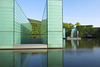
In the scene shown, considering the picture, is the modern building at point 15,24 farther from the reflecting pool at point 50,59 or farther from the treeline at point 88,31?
the treeline at point 88,31

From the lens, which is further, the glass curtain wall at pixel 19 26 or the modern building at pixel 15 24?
the glass curtain wall at pixel 19 26

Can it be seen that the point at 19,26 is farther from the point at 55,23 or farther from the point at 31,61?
the point at 31,61

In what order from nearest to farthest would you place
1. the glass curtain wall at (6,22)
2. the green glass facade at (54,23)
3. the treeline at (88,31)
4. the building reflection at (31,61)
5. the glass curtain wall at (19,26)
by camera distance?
the building reflection at (31,61), the glass curtain wall at (6,22), the green glass facade at (54,23), the glass curtain wall at (19,26), the treeline at (88,31)

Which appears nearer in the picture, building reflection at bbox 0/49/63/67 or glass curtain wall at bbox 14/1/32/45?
building reflection at bbox 0/49/63/67

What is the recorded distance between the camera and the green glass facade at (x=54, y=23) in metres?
11.1

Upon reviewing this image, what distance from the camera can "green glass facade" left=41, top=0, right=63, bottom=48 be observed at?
1108 centimetres

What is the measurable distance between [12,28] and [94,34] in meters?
39.7

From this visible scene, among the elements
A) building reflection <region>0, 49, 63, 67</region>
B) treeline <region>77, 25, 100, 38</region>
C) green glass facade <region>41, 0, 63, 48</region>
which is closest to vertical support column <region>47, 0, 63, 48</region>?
green glass facade <region>41, 0, 63, 48</region>

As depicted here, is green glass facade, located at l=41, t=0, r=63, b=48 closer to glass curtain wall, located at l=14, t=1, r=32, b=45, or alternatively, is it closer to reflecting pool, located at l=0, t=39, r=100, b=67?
reflecting pool, located at l=0, t=39, r=100, b=67

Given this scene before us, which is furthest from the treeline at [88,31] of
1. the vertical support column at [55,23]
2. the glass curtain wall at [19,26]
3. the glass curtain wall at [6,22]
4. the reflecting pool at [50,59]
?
the glass curtain wall at [6,22]

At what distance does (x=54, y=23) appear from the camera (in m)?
11.1

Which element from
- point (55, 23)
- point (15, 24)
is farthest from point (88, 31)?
point (15, 24)

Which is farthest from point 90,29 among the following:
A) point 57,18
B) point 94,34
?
point 57,18

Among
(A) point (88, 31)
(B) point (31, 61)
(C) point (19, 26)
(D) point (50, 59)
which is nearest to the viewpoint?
(B) point (31, 61)
